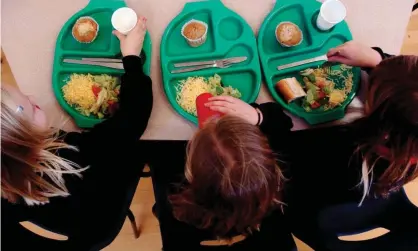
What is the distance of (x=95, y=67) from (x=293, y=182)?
1.96ft

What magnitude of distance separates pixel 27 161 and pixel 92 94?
22cm

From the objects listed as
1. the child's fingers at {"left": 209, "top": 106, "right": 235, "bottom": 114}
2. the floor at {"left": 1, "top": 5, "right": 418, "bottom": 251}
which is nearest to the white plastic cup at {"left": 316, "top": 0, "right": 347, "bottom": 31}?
the child's fingers at {"left": 209, "top": 106, "right": 235, "bottom": 114}

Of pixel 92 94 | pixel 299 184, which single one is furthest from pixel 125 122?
pixel 299 184

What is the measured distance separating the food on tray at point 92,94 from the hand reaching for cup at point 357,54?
23.4 inches

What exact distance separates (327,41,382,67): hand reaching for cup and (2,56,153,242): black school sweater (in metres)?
0.51

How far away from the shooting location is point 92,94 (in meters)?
0.88

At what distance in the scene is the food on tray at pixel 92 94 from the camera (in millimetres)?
885

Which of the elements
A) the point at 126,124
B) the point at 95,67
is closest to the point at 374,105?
the point at 126,124

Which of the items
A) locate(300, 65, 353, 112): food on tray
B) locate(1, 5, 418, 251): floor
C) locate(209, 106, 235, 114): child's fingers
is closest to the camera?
locate(209, 106, 235, 114): child's fingers

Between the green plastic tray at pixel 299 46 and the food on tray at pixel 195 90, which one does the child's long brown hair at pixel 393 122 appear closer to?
the green plastic tray at pixel 299 46

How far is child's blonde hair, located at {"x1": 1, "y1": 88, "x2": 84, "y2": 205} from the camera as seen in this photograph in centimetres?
73

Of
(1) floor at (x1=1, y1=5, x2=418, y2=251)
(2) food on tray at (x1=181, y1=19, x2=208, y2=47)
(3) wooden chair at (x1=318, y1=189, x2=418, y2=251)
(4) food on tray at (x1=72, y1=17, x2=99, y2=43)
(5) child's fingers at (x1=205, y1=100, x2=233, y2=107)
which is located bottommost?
(1) floor at (x1=1, y1=5, x2=418, y2=251)

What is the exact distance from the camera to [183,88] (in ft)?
3.03

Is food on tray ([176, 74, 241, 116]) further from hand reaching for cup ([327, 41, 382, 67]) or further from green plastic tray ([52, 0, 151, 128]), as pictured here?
hand reaching for cup ([327, 41, 382, 67])
